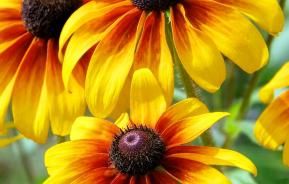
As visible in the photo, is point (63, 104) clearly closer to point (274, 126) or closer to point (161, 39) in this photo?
point (161, 39)

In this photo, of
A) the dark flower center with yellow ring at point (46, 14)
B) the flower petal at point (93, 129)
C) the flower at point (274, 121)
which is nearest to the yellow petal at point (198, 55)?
the flower at point (274, 121)

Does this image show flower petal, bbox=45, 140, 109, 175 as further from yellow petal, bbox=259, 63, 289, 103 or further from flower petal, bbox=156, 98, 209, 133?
yellow petal, bbox=259, 63, 289, 103

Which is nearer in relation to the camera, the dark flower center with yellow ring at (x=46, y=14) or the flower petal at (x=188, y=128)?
the flower petal at (x=188, y=128)

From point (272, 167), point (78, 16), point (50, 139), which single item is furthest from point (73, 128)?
point (50, 139)

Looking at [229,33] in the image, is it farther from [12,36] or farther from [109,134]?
[12,36]

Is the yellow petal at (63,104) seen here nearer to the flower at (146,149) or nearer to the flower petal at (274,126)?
the flower at (146,149)

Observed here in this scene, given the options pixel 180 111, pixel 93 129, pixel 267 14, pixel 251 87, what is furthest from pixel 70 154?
pixel 251 87

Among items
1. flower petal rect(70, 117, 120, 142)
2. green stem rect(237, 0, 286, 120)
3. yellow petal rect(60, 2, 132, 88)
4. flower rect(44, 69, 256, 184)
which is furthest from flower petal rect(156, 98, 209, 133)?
green stem rect(237, 0, 286, 120)

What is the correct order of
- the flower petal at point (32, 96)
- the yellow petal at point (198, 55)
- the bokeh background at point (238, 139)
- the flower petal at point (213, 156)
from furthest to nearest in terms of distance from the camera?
1. the bokeh background at point (238, 139)
2. the flower petal at point (32, 96)
3. the yellow petal at point (198, 55)
4. the flower petal at point (213, 156)
